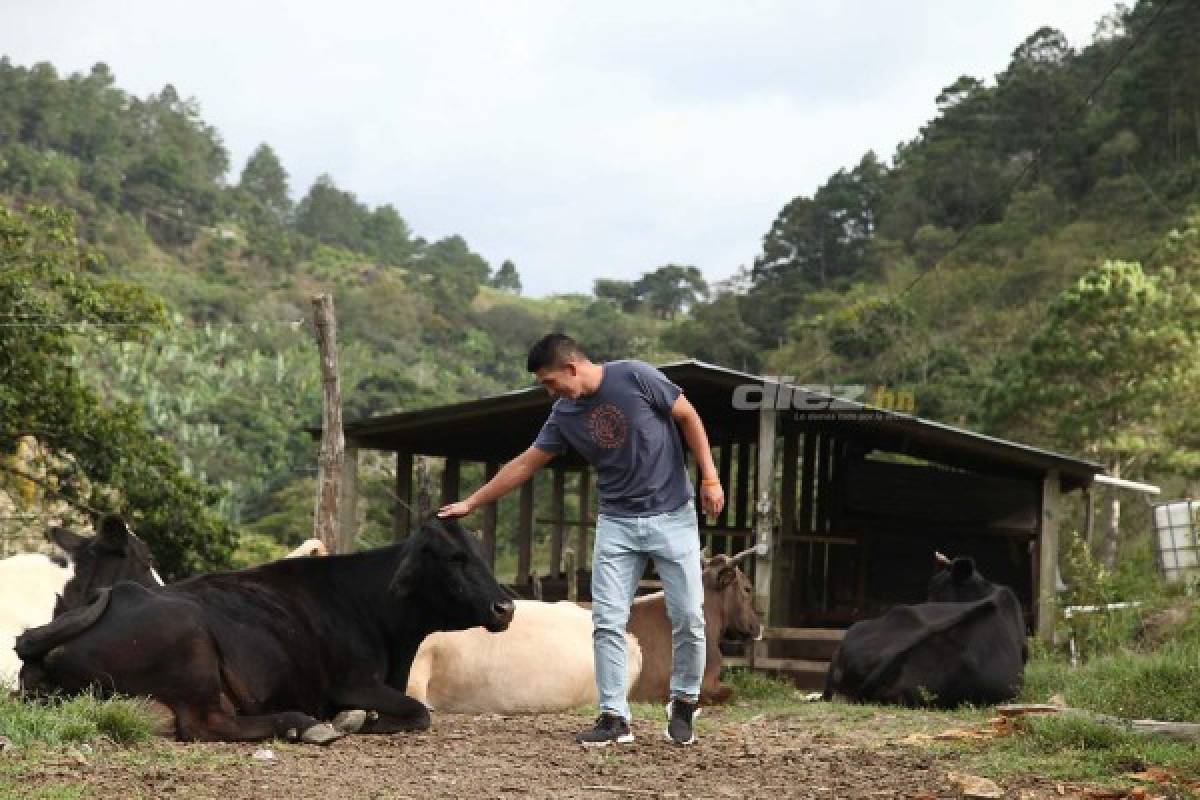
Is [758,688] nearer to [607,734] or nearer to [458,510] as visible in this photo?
[458,510]

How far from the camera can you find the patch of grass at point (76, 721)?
6.39 m

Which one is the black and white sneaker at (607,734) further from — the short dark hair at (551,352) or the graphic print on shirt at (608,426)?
the short dark hair at (551,352)

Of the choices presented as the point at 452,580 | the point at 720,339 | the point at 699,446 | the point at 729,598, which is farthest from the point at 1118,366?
the point at 720,339

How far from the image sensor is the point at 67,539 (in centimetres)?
1055

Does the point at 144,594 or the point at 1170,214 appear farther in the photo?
the point at 1170,214

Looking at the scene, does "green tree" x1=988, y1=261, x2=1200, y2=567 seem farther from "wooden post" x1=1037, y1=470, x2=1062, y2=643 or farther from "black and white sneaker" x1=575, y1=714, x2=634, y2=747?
"black and white sneaker" x1=575, y1=714, x2=634, y2=747

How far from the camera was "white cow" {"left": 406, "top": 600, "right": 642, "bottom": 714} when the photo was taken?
9.69 meters

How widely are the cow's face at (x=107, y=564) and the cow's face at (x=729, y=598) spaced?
4619 millimetres

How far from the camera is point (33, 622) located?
9.98m

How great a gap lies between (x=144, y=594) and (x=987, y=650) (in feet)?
19.8

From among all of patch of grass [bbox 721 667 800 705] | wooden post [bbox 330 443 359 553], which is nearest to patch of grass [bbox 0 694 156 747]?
patch of grass [bbox 721 667 800 705]

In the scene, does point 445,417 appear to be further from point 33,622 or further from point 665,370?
point 33,622

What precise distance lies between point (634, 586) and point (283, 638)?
1.66 metres

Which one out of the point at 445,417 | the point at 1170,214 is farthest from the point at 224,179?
the point at 445,417
